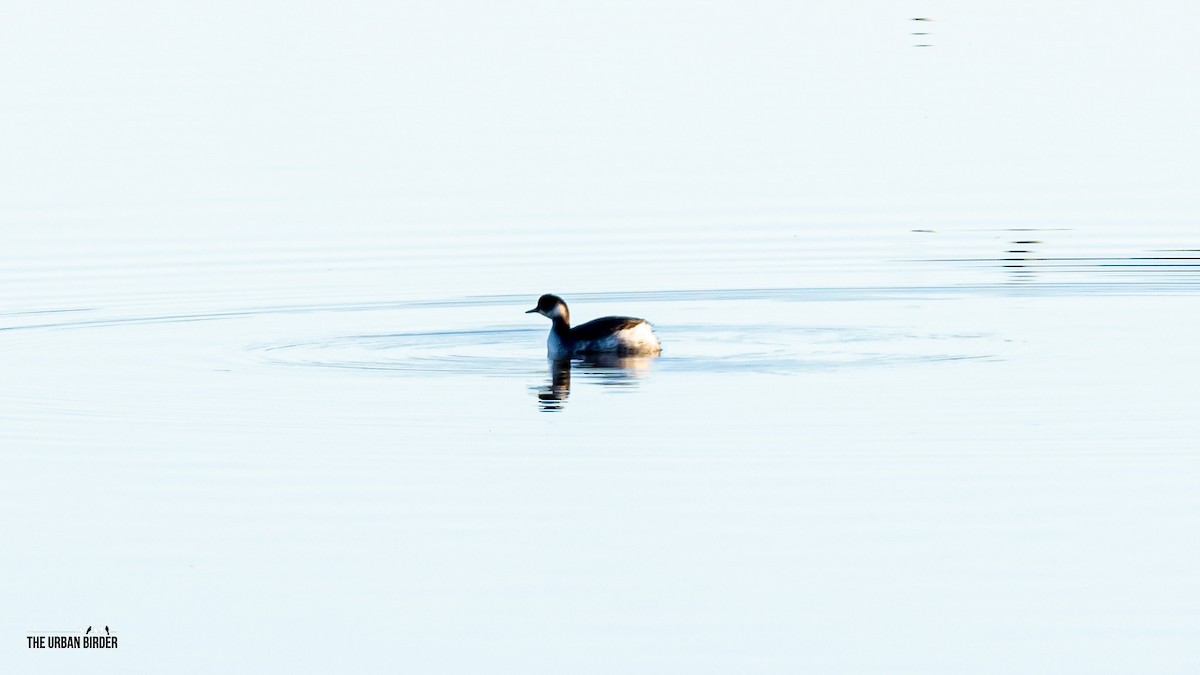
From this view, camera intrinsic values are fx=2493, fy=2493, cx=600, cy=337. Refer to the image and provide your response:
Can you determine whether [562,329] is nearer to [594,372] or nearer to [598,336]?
[598,336]

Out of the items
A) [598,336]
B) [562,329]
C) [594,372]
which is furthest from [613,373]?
[562,329]

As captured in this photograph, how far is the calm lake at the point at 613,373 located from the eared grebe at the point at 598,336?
0.70ft

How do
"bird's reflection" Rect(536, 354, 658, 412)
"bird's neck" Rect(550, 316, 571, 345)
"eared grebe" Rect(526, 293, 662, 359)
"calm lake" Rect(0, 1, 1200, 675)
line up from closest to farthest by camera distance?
"calm lake" Rect(0, 1, 1200, 675) < "bird's reflection" Rect(536, 354, 658, 412) < "eared grebe" Rect(526, 293, 662, 359) < "bird's neck" Rect(550, 316, 571, 345)

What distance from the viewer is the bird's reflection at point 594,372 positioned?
64.9 ft

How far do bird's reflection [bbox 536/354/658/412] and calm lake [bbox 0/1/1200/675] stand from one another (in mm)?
65

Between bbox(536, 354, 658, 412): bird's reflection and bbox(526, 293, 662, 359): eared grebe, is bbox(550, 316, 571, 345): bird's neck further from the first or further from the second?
bbox(536, 354, 658, 412): bird's reflection

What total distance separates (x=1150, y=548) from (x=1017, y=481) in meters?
1.85

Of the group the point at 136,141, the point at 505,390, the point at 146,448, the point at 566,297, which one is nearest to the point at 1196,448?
the point at 505,390

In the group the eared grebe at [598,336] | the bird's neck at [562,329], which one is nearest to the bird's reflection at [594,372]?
the eared grebe at [598,336]

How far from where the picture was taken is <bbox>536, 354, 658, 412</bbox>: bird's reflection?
1978 cm

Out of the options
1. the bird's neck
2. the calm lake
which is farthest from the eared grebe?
the calm lake

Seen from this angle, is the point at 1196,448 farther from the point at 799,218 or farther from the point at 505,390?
the point at 799,218

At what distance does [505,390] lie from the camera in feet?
65.4

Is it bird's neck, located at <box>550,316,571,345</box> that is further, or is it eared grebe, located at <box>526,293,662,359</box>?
bird's neck, located at <box>550,316,571,345</box>
